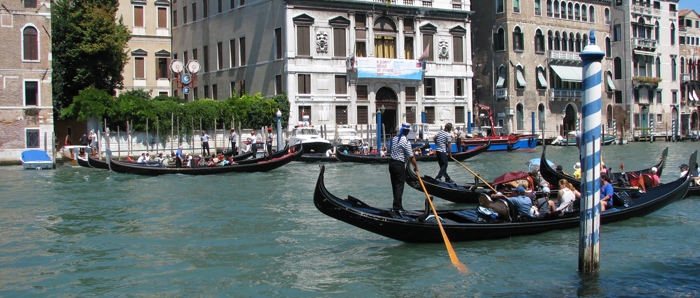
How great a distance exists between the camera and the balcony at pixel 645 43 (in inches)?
1417

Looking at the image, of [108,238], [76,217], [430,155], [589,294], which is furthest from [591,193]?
[430,155]

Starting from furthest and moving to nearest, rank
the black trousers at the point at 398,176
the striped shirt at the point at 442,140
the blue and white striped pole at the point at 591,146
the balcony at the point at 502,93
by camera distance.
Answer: the balcony at the point at 502,93 → the striped shirt at the point at 442,140 → the black trousers at the point at 398,176 → the blue and white striped pole at the point at 591,146

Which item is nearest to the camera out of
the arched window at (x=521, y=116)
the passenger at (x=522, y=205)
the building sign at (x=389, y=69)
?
the passenger at (x=522, y=205)

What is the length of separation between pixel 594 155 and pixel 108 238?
17.5 feet

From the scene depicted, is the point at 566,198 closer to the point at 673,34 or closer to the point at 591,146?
the point at 591,146

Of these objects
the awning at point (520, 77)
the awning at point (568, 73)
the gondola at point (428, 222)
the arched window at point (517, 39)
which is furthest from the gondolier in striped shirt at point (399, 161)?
the awning at point (568, 73)

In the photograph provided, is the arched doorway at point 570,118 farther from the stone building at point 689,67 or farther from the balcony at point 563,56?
the stone building at point 689,67

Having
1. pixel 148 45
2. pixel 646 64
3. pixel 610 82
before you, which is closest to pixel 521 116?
pixel 610 82

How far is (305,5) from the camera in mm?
24844

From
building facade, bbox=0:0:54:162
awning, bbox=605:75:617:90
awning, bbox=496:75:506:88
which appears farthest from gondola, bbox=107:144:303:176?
awning, bbox=605:75:617:90

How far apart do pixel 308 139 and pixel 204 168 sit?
21.9ft

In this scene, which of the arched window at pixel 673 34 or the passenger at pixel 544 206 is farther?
the arched window at pixel 673 34

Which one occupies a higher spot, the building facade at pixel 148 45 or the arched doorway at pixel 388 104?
the building facade at pixel 148 45

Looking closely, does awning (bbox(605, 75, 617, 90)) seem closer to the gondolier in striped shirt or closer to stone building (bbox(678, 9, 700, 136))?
stone building (bbox(678, 9, 700, 136))
